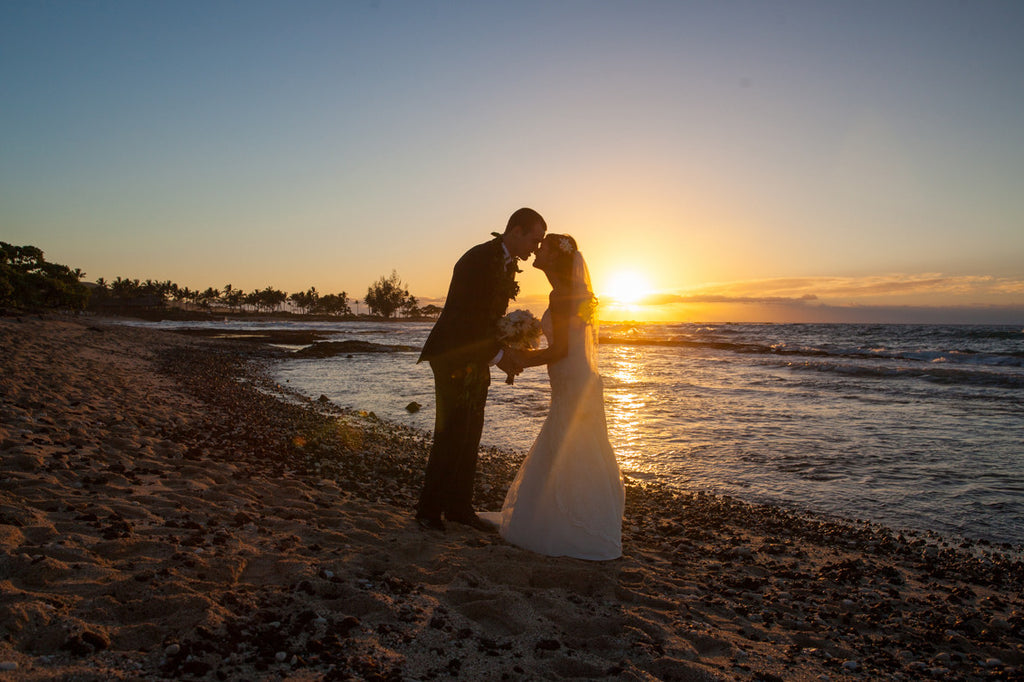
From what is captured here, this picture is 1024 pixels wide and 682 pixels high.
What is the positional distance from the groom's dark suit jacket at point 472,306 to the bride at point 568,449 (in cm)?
47

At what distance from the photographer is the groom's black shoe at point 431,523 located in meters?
5.81

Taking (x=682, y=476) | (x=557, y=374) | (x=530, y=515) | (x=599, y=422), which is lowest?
(x=682, y=476)

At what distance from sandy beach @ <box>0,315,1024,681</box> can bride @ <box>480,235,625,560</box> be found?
0.30m

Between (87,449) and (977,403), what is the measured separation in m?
22.1

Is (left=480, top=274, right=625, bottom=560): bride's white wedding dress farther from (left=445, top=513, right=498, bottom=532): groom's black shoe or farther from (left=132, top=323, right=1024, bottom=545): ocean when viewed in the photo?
(left=132, top=323, right=1024, bottom=545): ocean

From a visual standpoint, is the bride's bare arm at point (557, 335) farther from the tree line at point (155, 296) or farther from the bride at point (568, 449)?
the tree line at point (155, 296)

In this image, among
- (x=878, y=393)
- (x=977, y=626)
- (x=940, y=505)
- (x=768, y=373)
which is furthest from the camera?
(x=768, y=373)

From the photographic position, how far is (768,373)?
89.6ft

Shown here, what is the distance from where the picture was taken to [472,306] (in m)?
5.69

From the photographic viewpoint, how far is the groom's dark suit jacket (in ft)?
18.4

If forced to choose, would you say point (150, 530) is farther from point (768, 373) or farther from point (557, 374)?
point (768, 373)

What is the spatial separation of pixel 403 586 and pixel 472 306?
2.62 meters

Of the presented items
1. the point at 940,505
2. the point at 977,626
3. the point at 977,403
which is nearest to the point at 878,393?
the point at 977,403

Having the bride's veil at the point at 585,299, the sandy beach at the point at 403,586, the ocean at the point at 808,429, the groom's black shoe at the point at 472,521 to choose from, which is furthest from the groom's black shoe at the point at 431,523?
the ocean at the point at 808,429
